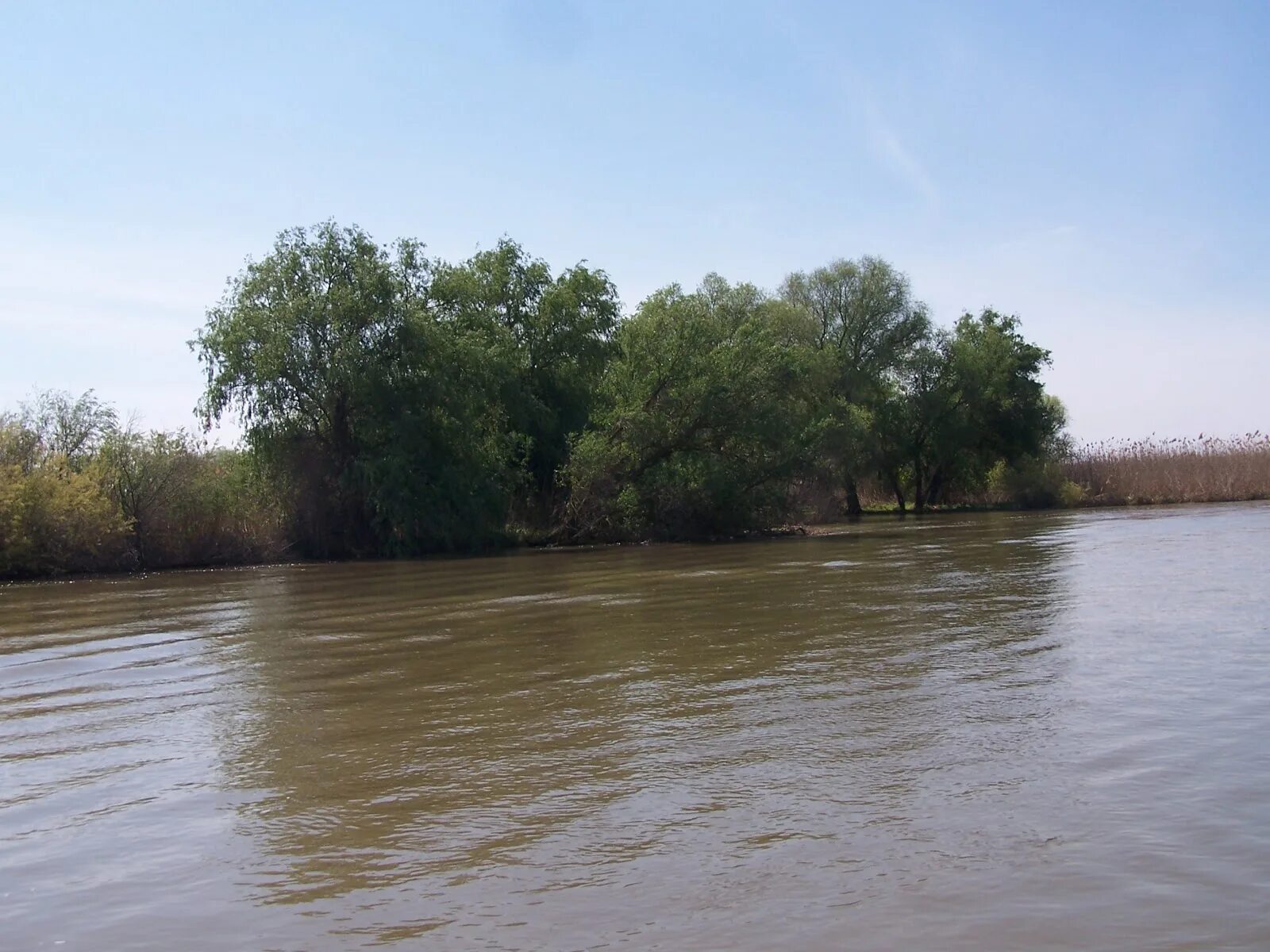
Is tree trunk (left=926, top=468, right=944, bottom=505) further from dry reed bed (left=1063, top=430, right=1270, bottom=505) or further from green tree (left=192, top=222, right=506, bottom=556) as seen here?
green tree (left=192, top=222, right=506, bottom=556)

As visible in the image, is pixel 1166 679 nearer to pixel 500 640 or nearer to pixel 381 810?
pixel 381 810

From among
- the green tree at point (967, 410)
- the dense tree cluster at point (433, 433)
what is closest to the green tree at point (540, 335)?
the dense tree cluster at point (433, 433)

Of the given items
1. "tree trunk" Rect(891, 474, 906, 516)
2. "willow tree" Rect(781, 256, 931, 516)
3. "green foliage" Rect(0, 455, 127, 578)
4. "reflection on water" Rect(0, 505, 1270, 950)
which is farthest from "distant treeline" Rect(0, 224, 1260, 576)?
"reflection on water" Rect(0, 505, 1270, 950)

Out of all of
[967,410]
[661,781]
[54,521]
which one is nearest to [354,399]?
[54,521]

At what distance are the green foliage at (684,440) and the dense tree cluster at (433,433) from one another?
9cm

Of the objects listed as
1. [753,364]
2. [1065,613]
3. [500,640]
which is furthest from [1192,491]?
[500,640]

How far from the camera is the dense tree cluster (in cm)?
3456

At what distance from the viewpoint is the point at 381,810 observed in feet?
23.2

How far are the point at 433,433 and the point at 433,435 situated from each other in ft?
0.18

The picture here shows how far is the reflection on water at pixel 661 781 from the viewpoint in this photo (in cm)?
526

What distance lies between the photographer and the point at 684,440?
41.8m

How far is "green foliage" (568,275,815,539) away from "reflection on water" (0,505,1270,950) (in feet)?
78.2

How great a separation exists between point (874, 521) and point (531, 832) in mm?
48050

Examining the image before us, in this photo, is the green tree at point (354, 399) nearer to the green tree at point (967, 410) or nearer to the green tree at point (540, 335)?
the green tree at point (540, 335)
